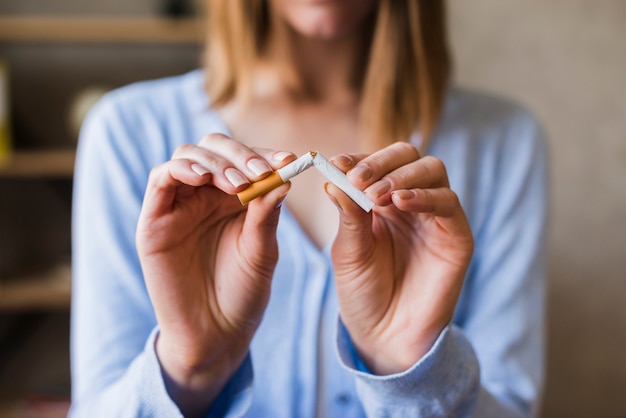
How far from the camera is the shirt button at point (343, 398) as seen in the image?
2.80 feet

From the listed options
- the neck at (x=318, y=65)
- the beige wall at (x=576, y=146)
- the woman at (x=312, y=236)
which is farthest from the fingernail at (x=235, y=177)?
the beige wall at (x=576, y=146)

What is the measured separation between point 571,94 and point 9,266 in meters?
1.75

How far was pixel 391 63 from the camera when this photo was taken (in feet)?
3.28

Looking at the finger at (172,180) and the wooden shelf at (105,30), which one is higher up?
the finger at (172,180)

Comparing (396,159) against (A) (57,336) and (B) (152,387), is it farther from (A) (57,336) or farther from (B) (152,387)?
(A) (57,336)

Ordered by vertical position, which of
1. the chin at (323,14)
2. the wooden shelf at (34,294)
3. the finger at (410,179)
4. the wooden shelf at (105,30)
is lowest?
the wooden shelf at (34,294)

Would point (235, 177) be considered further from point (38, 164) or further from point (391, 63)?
point (38, 164)

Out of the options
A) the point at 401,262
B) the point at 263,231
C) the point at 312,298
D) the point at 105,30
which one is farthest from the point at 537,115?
the point at 263,231

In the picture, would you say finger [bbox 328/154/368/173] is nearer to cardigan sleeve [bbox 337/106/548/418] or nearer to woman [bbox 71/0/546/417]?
woman [bbox 71/0/546/417]

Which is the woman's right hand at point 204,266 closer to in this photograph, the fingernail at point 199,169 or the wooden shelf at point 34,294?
the fingernail at point 199,169

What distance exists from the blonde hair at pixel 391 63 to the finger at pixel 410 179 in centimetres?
37

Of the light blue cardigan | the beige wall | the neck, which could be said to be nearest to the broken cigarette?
the light blue cardigan

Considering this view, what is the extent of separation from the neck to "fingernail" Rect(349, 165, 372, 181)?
1.62 ft

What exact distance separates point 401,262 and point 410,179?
0.41 feet
